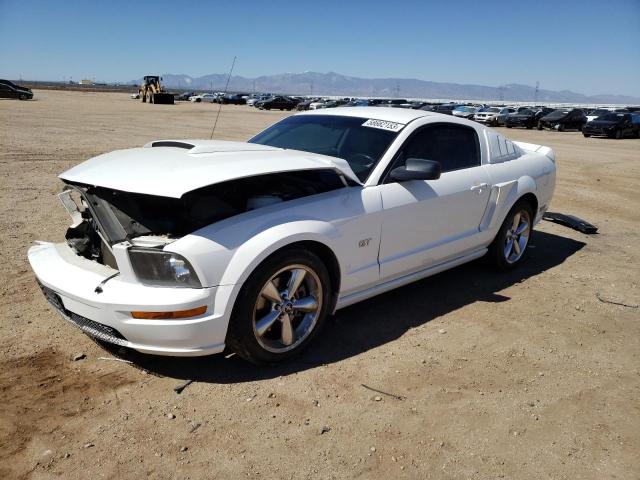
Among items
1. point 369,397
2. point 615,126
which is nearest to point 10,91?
point 615,126

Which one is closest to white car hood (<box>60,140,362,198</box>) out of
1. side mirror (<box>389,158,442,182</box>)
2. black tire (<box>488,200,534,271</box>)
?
side mirror (<box>389,158,442,182</box>)

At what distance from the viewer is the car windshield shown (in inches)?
155

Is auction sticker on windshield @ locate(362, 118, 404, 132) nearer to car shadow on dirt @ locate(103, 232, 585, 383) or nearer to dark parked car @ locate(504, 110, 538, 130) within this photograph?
car shadow on dirt @ locate(103, 232, 585, 383)

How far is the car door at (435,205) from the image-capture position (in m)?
3.77

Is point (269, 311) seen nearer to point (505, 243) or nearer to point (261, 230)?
point (261, 230)

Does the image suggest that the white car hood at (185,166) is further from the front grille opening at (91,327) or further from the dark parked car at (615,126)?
the dark parked car at (615,126)

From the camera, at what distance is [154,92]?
2076 inches

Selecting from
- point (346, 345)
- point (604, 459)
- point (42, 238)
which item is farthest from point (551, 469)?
point (42, 238)

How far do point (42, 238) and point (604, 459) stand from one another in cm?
535

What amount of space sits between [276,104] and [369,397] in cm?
5473

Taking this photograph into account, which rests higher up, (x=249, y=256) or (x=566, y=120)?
(x=566, y=120)

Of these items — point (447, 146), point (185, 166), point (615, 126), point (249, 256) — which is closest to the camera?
point (249, 256)

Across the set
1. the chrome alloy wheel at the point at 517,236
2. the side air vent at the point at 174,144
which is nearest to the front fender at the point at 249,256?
Answer: the side air vent at the point at 174,144

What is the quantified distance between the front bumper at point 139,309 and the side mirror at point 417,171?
5.25ft
